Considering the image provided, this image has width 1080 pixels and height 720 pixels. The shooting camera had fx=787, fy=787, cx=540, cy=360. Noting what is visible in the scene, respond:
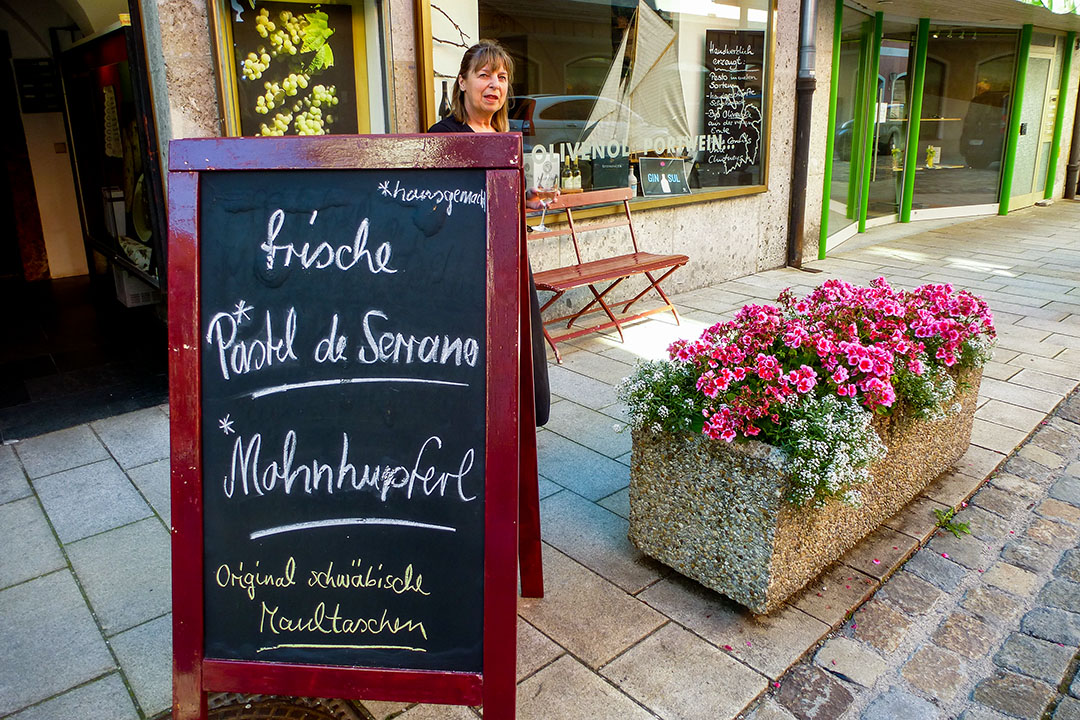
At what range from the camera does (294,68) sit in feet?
14.3

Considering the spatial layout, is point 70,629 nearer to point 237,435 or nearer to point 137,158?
point 237,435

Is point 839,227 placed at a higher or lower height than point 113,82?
lower

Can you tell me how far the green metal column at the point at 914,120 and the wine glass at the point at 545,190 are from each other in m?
7.17

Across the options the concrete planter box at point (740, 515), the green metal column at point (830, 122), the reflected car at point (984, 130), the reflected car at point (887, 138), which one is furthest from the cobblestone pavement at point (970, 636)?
the reflected car at point (984, 130)

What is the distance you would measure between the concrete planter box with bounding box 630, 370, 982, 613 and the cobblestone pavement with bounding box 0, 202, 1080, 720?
0.11 m

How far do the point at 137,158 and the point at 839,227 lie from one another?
25.2 feet

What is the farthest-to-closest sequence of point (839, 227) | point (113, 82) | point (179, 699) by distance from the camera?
1. point (839, 227)
2. point (113, 82)
3. point (179, 699)

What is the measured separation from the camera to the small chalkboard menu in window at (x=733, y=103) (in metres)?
7.03

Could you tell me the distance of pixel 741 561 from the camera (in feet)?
8.07

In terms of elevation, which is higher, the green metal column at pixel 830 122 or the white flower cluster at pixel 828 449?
the green metal column at pixel 830 122

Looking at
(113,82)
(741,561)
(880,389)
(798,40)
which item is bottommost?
(741,561)

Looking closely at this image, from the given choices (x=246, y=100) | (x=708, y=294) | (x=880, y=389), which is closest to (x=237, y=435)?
(x=880, y=389)

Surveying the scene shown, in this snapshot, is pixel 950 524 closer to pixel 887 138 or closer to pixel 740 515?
pixel 740 515

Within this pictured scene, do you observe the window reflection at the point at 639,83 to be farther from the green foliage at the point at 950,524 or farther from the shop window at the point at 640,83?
the green foliage at the point at 950,524
